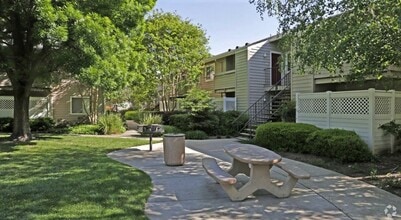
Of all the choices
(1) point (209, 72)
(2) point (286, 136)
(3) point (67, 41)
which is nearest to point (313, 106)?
(2) point (286, 136)

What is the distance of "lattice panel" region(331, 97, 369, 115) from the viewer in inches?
413

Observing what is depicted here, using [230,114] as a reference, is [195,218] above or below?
below

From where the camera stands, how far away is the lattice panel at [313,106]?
12211 mm

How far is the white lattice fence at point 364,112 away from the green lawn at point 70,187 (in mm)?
6920

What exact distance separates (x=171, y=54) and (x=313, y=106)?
14.4 m

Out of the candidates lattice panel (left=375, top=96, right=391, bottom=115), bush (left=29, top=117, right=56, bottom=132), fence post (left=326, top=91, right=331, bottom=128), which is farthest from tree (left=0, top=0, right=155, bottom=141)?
lattice panel (left=375, top=96, right=391, bottom=115)

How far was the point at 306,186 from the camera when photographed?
667 cm

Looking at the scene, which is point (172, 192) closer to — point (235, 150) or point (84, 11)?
point (235, 150)

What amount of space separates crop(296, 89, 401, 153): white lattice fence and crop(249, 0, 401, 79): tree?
2.27m

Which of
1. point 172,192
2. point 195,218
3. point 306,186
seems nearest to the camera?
point 195,218

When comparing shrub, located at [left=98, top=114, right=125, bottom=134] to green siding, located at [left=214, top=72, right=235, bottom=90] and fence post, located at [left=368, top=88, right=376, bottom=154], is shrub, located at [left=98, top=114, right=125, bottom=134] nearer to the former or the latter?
green siding, located at [left=214, top=72, right=235, bottom=90]

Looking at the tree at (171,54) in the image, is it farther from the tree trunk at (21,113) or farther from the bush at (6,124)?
the tree trunk at (21,113)

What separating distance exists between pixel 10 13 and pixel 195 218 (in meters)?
10.7

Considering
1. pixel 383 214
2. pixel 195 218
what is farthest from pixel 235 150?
pixel 383 214
